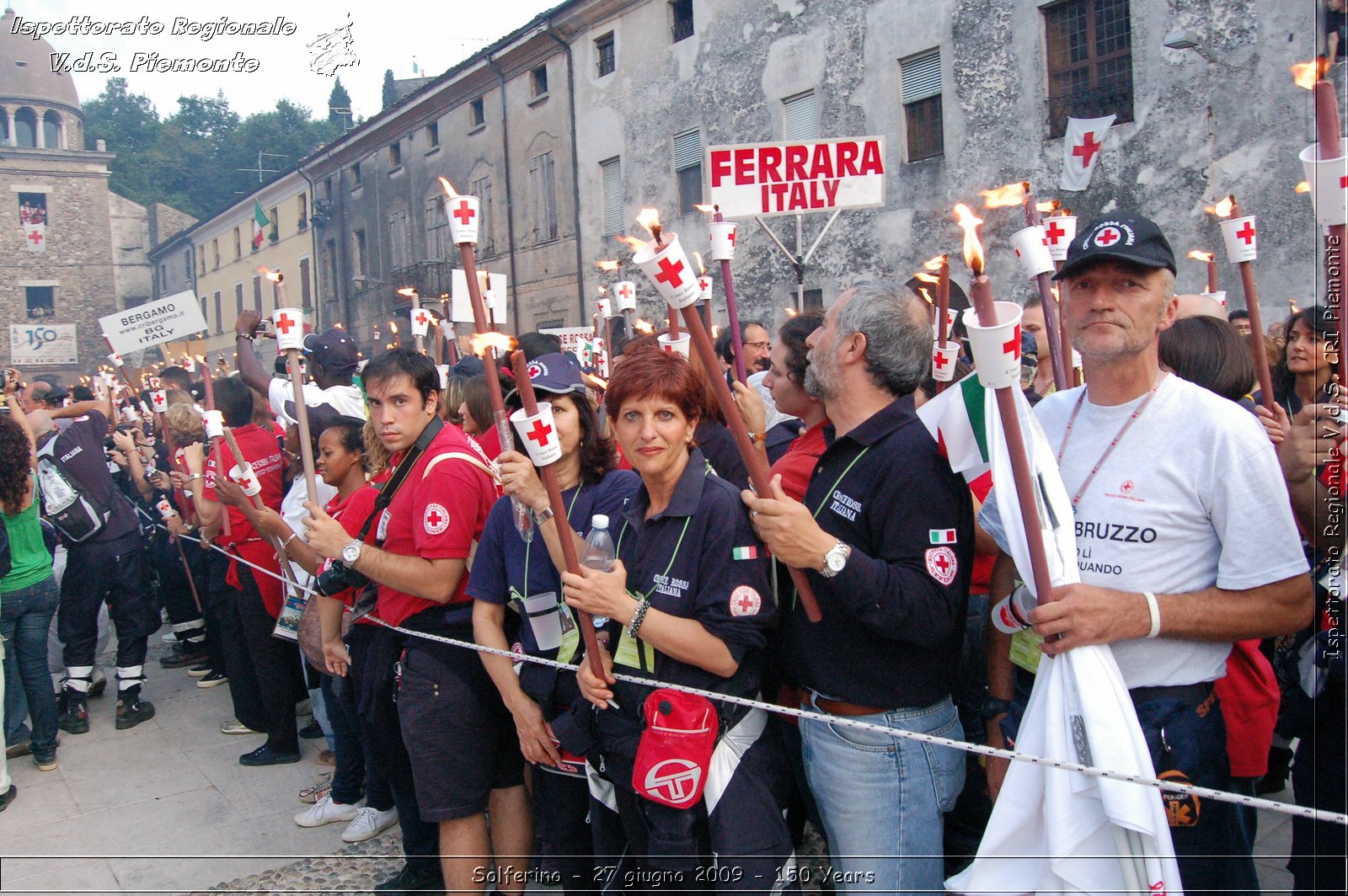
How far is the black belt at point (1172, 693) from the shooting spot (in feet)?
6.87

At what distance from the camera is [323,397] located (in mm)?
5352

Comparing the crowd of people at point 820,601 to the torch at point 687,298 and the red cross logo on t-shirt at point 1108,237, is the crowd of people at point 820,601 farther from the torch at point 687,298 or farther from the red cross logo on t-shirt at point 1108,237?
the torch at point 687,298

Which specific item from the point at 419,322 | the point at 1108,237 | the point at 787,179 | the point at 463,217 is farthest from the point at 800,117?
the point at 1108,237

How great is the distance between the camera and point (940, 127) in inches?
593

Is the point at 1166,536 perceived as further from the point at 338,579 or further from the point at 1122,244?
the point at 338,579

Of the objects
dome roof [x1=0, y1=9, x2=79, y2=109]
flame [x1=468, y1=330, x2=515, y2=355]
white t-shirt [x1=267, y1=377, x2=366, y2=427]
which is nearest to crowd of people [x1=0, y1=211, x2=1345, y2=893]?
flame [x1=468, y1=330, x2=515, y2=355]

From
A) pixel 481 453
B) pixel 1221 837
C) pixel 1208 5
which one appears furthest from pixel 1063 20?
pixel 1221 837

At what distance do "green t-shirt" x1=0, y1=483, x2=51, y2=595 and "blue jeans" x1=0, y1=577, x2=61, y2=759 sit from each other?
5cm

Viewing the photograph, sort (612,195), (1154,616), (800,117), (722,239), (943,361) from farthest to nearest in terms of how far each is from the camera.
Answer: (612,195) → (800,117) → (722,239) → (943,361) → (1154,616)

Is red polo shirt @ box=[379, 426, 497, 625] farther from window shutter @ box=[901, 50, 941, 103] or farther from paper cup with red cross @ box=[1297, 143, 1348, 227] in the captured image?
window shutter @ box=[901, 50, 941, 103]

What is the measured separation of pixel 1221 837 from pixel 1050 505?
2.81ft

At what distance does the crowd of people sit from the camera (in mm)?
2096

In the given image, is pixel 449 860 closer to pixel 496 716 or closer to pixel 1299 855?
pixel 496 716

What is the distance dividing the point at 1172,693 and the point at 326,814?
13.8 feet
